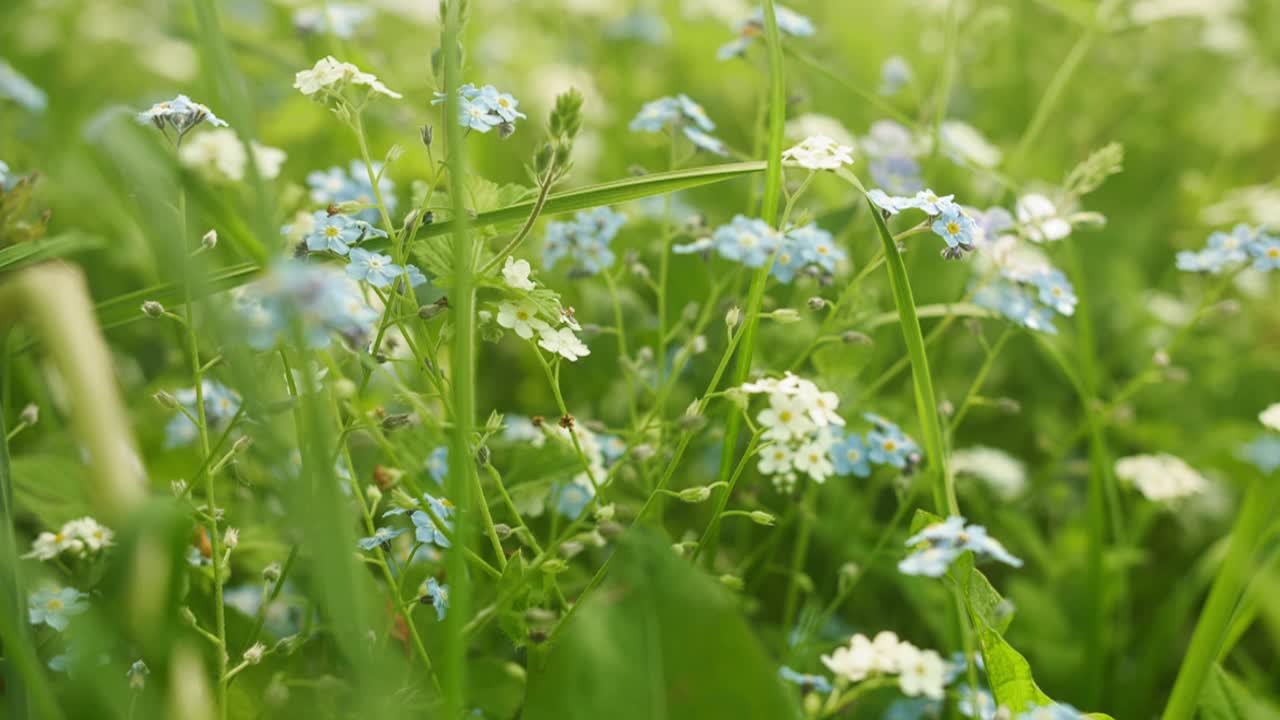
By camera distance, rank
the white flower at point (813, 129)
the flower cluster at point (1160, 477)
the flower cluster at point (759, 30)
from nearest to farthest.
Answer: the flower cluster at point (759, 30), the flower cluster at point (1160, 477), the white flower at point (813, 129)

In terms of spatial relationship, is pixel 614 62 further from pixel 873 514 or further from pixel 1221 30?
pixel 1221 30

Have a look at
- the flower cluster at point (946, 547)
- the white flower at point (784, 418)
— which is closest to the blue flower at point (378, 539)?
the white flower at point (784, 418)

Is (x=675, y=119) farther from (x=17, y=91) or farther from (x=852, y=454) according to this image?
(x=17, y=91)

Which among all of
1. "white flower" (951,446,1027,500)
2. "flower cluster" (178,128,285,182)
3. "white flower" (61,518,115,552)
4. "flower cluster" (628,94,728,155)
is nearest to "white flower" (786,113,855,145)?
"flower cluster" (628,94,728,155)

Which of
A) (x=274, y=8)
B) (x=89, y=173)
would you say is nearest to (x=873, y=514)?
(x=89, y=173)

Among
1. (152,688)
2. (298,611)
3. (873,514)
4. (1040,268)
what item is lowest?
(873,514)

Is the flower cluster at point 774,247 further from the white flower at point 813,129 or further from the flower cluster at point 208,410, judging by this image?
the flower cluster at point 208,410

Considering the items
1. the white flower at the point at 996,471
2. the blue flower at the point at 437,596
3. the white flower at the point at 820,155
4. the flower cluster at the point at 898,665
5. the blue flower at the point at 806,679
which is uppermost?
the white flower at the point at 820,155
